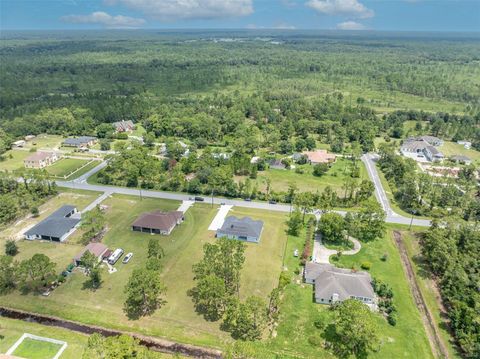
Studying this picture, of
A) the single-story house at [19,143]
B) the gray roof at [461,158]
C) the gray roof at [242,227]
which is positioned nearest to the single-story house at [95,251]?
the gray roof at [242,227]

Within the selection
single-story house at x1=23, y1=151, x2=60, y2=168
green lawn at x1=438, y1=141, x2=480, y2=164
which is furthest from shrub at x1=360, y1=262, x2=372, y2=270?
single-story house at x1=23, y1=151, x2=60, y2=168

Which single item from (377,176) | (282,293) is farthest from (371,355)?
(377,176)

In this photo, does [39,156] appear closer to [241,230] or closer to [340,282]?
[241,230]

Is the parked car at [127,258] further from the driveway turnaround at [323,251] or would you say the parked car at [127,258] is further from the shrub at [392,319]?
the shrub at [392,319]

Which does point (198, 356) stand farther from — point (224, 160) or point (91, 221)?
point (224, 160)

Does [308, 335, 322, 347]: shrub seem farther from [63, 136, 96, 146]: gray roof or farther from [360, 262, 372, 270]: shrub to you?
[63, 136, 96, 146]: gray roof
